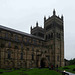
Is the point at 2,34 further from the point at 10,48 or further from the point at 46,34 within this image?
the point at 46,34

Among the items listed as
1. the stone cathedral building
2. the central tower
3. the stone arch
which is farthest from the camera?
the central tower

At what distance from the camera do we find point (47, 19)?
71.6 meters

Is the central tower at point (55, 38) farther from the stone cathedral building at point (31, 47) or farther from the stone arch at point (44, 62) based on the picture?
the stone arch at point (44, 62)

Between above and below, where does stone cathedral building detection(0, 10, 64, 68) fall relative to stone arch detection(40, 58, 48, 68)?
above

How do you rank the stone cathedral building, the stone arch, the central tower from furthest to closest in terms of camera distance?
1. the central tower
2. the stone arch
3. the stone cathedral building

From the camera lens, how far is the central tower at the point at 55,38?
205 feet

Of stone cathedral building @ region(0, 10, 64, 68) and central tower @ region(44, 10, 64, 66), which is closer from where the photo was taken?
stone cathedral building @ region(0, 10, 64, 68)

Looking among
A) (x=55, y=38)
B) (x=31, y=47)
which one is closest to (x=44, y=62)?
(x=31, y=47)

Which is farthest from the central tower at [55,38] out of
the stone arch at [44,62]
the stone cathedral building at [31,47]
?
the stone arch at [44,62]

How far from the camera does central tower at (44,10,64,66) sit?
6259 centimetres

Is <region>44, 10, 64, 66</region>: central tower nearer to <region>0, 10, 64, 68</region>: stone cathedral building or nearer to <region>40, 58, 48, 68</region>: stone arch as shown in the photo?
<region>0, 10, 64, 68</region>: stone cathedral building

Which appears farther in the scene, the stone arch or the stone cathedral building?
the stone arch

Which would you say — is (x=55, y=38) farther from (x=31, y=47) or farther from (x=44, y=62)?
(x=31, y=47)

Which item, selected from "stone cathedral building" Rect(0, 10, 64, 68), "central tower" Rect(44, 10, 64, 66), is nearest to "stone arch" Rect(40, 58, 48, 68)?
"stone cathedral building" Rect(0, 10, 64, 68)
